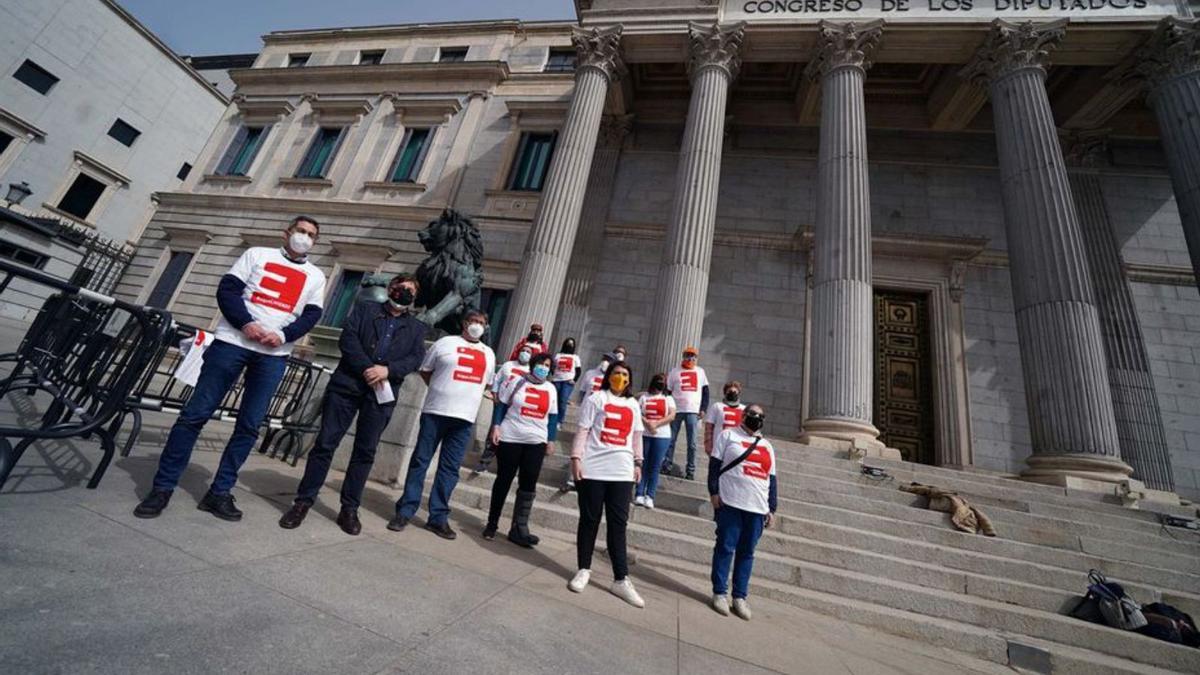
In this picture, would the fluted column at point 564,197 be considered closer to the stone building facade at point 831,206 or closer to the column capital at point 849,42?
the stone building facade at point 831,206

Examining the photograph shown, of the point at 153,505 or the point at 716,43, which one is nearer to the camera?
the point at 153,505

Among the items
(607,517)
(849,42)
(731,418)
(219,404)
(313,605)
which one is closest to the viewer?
(313,605)

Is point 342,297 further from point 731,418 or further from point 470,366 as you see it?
point 731,418

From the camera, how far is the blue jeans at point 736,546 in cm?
366

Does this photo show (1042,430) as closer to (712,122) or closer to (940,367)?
(940,367)

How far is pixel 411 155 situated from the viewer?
1689 cm

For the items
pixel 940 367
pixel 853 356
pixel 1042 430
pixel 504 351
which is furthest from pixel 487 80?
pixel 1042 430

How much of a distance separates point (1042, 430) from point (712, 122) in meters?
8.83

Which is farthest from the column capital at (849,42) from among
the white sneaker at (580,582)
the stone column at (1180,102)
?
the white sneaker at (580,582)

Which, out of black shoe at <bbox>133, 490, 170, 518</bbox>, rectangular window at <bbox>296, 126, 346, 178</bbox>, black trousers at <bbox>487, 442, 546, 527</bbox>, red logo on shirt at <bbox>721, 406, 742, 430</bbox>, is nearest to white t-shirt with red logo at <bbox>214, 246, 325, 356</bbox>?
black shoe at <bbox>133, 490, 170, 518</bbox>

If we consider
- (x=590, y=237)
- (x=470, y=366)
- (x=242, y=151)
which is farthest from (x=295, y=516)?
(x=242, y=151)

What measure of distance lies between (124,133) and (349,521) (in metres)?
32.7

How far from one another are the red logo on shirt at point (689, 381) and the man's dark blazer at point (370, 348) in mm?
4146

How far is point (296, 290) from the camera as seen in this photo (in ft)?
10.5
